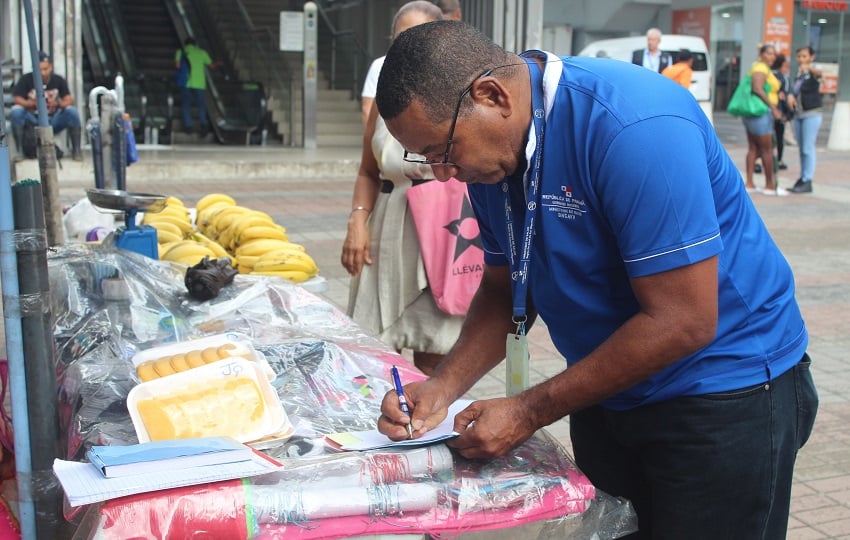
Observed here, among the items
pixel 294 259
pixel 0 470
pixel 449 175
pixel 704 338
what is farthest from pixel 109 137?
pixel 704 338

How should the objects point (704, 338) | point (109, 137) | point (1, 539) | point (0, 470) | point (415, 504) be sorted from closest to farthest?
point (704, 338)
point (415, 504)
point (1, 539)
point (0, 470)
point (109, 137)

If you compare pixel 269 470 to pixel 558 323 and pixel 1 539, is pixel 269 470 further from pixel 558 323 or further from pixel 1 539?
pixel 1 539

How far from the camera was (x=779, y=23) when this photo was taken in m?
27.1

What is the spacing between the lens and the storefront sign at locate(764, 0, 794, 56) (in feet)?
88.2

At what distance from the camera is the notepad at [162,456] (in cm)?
179

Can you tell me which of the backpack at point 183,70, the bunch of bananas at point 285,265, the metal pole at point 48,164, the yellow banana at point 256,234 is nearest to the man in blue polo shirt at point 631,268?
the metal pole at point 48,164

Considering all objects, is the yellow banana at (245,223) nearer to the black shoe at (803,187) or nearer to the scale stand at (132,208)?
the scale stand at (132,208)

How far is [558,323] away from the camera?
2.02 metres

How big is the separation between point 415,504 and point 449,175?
664 mm

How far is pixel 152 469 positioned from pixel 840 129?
19.6 metres

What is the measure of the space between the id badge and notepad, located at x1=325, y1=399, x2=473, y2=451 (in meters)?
0.17

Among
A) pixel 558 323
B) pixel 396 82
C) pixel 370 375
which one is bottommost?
pixel 370 375

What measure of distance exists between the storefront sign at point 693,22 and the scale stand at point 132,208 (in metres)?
27.7

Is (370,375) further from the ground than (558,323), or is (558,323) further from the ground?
(558,323)
